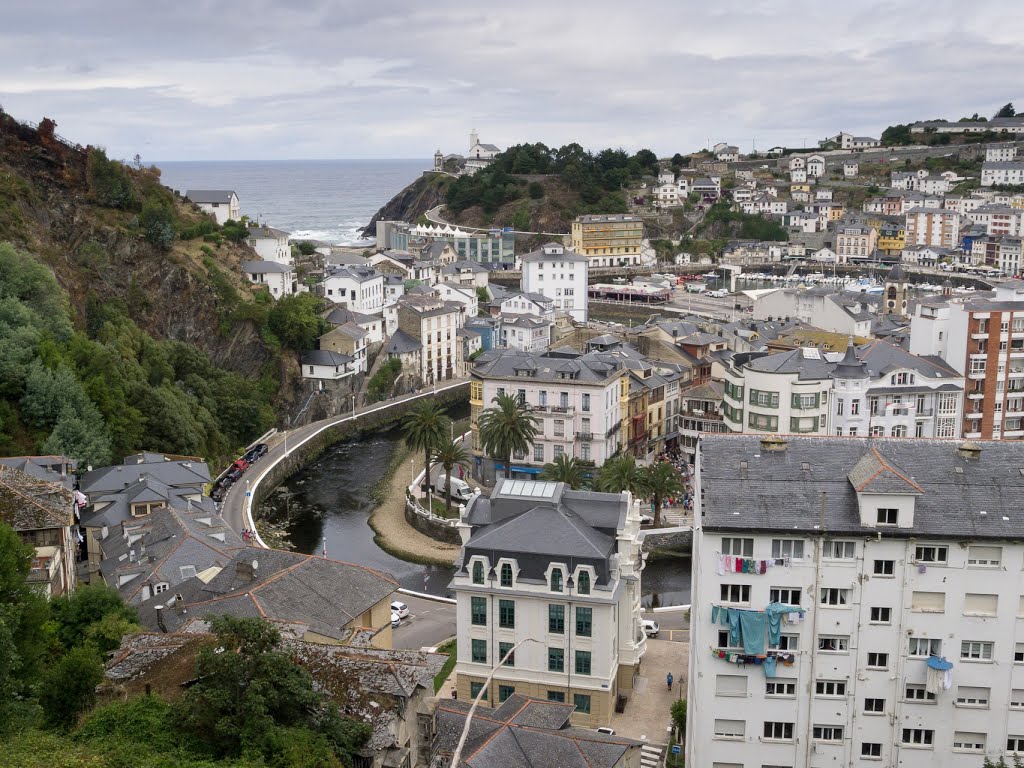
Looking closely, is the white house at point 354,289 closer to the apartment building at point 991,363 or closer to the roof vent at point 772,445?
the apartment building at point 991,363

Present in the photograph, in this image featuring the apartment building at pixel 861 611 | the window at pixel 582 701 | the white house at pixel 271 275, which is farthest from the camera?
the white house at pixel 271 275

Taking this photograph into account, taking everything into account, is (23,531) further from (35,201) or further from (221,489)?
(35,201)

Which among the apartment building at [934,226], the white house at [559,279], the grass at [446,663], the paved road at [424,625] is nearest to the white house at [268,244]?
the white house at [559,279]

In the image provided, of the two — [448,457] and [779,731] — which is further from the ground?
[448,457]

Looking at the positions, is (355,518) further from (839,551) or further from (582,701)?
(839,551)

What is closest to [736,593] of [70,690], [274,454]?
[70,690]

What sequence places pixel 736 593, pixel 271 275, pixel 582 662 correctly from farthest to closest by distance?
1. pixel 271 275
2. pixel 582 662
3. pixel 736 593

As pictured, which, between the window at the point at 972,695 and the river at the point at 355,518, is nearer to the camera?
the window at the point at 972,695
